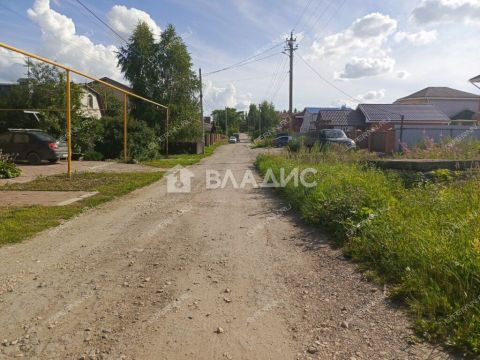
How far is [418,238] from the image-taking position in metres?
4.15

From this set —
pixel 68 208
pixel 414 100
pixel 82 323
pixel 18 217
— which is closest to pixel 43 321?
pixel 82 323

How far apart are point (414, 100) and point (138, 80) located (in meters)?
37.0

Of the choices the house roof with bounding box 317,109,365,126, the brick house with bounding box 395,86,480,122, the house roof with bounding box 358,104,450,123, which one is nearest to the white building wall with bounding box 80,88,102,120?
the house roof with bounding box 317,109,365,126

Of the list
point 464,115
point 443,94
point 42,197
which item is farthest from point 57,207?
point 443,94

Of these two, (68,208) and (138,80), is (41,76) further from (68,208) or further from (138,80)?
(68,208)

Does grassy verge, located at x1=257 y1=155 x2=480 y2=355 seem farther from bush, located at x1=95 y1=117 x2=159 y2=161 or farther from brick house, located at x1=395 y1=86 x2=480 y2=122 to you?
brick house, located at x1=395 y1=86 x2=480 y2=122

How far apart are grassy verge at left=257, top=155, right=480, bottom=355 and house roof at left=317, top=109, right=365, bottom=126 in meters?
29.9

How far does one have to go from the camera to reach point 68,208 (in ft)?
25.2

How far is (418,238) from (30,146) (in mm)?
17244

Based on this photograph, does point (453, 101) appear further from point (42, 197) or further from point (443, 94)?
point (42, 197)

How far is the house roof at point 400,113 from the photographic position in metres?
34.6

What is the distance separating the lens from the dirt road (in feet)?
9.21

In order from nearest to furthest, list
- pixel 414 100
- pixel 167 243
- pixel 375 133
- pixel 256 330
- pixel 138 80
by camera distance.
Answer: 1. pixel 256 330
2. pixel 167 243
3. pixel 375 133
4. pixel 138 80
5. pixel 414 100

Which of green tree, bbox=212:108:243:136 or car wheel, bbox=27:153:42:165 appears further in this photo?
green tree, bbox=212:108:243:136
